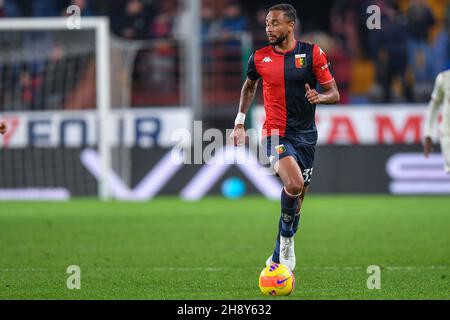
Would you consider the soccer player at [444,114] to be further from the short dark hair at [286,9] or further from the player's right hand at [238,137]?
the player's right hand at [238,137]

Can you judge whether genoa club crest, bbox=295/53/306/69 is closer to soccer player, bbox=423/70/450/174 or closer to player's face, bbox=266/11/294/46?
player's face, bbox=266/11/294/46

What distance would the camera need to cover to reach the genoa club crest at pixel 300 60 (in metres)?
8.33

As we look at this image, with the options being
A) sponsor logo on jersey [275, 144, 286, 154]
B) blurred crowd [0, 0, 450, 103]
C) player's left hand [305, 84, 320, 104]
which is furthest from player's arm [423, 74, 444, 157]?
blurred crowd [0, 0, 450, 103]

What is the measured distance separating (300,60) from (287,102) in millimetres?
356

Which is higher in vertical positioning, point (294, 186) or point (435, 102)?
point (435, 102)

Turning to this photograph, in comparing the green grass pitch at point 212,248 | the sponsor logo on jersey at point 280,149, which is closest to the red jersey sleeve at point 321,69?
the sponsor logo on jersey at point 280,149

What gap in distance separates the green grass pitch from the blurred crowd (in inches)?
135

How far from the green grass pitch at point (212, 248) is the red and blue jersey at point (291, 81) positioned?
1257 mm

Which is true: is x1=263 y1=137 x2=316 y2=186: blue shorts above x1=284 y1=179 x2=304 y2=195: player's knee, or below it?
above

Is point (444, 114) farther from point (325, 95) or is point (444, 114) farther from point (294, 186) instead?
point (294, 186)

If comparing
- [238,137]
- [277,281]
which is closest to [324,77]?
[238,137]

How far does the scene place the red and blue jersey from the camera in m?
8.34

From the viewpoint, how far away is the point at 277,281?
746 centimetres
